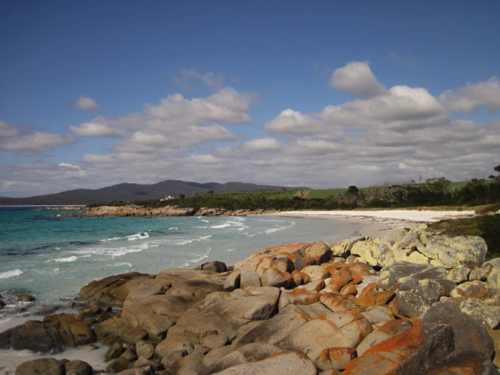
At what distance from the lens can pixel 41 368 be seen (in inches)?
396

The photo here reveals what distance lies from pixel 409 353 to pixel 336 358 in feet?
5.53

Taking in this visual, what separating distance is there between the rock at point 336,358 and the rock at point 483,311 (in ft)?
11.1

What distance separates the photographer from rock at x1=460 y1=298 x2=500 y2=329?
360 inches

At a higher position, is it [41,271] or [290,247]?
[290,247]

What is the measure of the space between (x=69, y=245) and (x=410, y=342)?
37.7 metres

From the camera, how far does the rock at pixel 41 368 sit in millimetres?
9977

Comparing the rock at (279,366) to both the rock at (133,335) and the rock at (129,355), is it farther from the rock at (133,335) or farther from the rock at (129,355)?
the rock at (133,335)

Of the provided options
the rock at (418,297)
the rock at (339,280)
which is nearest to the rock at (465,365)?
the rock at (418,297)

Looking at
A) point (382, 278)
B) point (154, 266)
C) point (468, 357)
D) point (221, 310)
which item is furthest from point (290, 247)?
Result: point (468, 357)

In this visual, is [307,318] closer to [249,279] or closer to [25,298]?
[249,279]

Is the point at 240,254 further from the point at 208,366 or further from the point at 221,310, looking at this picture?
the point at 208,366

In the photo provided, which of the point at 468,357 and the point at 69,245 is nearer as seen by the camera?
the point at 468,357

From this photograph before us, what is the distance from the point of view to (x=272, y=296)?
512 inches

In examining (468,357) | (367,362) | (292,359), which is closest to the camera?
(468,357)
